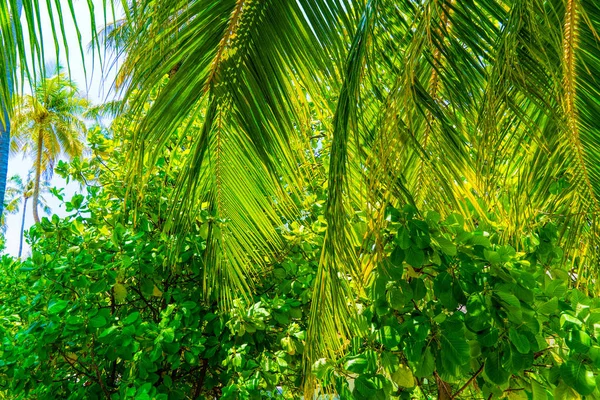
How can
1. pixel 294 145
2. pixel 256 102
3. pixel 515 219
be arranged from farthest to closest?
pixel 515 219 → pixel 294 145 → pixel 256 102

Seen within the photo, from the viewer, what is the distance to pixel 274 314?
2982 millimetres

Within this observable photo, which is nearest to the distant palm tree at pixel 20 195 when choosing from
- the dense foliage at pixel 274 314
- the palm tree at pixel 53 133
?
the palm tree at pixel 53 133

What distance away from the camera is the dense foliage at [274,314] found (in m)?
1.75

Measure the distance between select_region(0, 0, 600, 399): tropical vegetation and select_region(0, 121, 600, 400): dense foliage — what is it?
0.01m

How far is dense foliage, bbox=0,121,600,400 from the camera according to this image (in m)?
1.75

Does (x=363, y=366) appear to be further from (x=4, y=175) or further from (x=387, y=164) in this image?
(x=4, y=175)

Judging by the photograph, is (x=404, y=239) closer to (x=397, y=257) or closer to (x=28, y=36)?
(x=397, y=257)

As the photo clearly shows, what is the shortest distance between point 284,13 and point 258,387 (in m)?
1.85

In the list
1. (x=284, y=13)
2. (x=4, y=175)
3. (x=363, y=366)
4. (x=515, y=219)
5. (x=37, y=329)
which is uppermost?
(x=4, y=175)

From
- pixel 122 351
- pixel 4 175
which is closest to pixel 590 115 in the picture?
pixel 122 351

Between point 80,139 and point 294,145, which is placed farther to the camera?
point 80,139

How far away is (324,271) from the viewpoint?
1.96m

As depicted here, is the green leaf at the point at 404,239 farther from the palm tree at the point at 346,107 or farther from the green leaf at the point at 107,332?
the green leaf at the point at 107,332

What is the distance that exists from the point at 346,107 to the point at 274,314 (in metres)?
1.62
